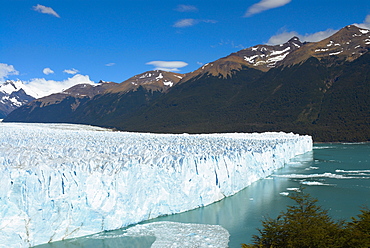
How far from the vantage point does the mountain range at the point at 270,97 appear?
57000 millimetres

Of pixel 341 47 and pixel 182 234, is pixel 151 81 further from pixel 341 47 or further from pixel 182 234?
pixel 182 234

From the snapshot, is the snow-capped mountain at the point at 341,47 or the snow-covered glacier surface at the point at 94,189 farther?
the snow-capped mountain at the point at 341,47

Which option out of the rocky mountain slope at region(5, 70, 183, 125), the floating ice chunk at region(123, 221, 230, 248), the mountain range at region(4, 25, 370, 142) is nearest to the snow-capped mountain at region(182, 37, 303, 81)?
the mountain range at region(4, 25, 370, 142)

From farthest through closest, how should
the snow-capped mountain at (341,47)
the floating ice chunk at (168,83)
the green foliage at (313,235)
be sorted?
the floating ice chunk at (168,83) < the snow-capped mountain at (341,47) < the green foliage at (313,235)

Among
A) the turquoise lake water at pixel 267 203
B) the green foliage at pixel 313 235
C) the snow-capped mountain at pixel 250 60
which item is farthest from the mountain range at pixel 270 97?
the green foliage at pixel 313 235

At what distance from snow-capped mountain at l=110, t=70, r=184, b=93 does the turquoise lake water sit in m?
107

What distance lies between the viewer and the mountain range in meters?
57.0

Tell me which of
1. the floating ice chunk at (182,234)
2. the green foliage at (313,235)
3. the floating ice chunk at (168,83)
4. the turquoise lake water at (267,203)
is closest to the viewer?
the green foliage at (313,235)

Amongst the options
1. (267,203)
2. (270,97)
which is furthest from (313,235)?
(270,97)

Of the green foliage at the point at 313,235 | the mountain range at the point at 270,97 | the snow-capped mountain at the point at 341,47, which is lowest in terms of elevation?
the green foliage at the point at 313,235

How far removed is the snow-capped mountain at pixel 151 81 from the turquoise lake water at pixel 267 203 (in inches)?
4222

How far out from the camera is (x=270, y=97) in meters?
72.2

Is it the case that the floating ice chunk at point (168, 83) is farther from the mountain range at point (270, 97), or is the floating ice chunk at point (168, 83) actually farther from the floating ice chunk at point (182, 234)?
the floating ice chunk at point (182, 234)

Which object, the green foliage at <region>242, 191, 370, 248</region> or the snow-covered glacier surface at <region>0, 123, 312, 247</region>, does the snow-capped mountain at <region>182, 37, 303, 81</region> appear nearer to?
the snow-covered glacier surface at <region>0, 123, 312, 247</region>
